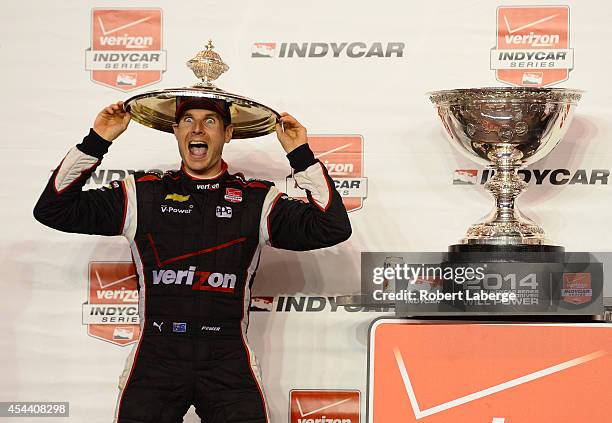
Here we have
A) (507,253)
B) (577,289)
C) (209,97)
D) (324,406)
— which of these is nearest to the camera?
Answer: (577,289)

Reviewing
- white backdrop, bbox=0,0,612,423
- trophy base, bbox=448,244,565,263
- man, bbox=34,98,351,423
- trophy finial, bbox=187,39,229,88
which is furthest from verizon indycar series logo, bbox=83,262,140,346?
trophy base, bbox=448,244,565,263

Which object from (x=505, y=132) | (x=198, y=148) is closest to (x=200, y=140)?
(x=198, y=148)

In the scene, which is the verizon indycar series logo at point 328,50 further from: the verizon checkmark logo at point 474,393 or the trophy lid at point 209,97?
the verizon checkmark logo at point 474,393

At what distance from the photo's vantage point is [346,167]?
104 inches

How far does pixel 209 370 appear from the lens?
2092mm

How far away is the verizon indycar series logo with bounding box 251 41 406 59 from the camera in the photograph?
8.73 feet

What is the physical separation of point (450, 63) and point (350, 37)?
31cm

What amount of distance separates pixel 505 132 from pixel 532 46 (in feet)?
1.70

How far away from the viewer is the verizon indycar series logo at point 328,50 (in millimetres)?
2660

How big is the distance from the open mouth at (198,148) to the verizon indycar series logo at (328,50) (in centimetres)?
59

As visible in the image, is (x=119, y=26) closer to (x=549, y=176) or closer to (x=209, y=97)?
(x=209, y=97)

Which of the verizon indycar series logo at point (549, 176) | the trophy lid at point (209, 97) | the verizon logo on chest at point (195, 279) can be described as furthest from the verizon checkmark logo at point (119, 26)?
the verizon indycar series logo at point (549, 176)

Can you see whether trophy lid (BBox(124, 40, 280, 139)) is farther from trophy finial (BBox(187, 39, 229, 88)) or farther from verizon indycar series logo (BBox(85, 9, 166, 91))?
verizon indycar series logo (BBox(85, 9, 166, 91))

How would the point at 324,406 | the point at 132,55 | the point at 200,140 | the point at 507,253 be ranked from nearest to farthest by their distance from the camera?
the point at 507,253 < the point at 200,140 < the point at 324,406 < the point at 132,55
